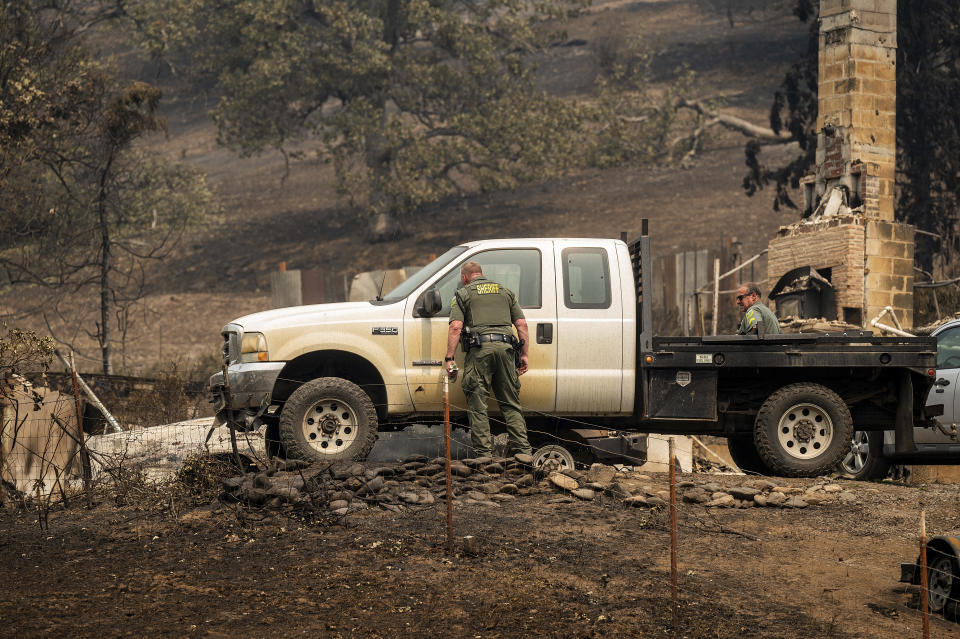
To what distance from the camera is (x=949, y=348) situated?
11.5 m

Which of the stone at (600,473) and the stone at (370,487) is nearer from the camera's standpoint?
the stone at (370,487)

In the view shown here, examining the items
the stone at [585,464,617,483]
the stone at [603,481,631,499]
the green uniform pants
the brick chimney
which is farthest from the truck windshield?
the brick chimney

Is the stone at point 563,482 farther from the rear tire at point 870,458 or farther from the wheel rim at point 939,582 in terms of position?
the rear tire at point 870,458

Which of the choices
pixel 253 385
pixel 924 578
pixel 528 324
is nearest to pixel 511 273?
pixel 528 324

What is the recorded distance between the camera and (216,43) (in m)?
35.8

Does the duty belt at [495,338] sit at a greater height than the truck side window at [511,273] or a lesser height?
lesser

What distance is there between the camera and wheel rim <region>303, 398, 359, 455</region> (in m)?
9.70

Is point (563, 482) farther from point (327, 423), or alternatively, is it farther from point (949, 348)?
point (949, 348)

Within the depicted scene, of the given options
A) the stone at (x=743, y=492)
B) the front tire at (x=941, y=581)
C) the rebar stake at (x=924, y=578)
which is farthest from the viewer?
the stone at (x=743, y=492)

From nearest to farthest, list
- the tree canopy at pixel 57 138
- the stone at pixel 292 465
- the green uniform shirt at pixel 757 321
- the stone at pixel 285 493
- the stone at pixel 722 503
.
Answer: the stone at pixel 285 493
the stone at pixel 292 465
the stone at pixel 722 503
the green uniform shirt at pixel 757 321
the tree canopy at pixel 57 138

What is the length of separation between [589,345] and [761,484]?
6.23 feet

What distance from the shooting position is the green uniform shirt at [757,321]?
1104 centimetres

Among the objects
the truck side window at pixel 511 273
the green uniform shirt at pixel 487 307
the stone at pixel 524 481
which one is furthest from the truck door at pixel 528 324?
the stone at pixel 524 481

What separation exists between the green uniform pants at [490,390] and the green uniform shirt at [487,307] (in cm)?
16
